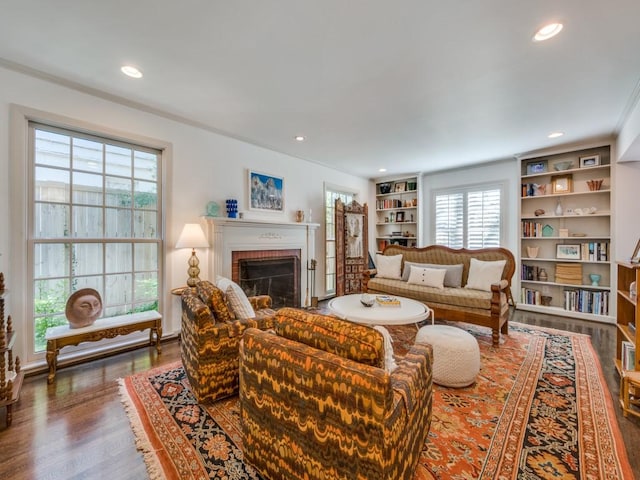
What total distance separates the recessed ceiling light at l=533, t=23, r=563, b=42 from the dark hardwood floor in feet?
8.52

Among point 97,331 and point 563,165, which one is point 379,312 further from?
point 563,165

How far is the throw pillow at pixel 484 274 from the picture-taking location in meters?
3.60

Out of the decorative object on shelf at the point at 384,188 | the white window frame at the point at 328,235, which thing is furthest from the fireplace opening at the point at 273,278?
the decorative object on shelf at the point at 384,188

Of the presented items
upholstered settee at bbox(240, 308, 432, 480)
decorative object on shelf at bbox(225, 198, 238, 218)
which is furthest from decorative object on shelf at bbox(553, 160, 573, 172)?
decorative object on shelf at bbox(225, 198, 238, 218)

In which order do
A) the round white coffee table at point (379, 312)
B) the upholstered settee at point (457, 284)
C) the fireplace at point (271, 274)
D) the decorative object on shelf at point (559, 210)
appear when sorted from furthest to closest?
the decorative object on shelf at point (559, 210) < the fireplace at point (271, 274) < the upholstered settee at point (457, 284) < the round white coffee table at point (379, 312)

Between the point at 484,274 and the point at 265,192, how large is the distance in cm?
330

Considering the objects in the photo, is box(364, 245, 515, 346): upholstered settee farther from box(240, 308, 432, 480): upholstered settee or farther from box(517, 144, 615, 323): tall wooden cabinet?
box(240, 308, 432, 480): upholstered settee

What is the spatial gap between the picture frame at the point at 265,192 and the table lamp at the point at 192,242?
3.37ft

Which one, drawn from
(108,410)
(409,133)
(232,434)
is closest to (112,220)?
(108,410)

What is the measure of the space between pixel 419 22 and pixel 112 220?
3.32 m

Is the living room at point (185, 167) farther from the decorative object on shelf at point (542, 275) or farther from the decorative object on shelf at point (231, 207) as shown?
the decorative object on shelf at point (542, 275)

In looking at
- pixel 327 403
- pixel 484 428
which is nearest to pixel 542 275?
pixel 484 428

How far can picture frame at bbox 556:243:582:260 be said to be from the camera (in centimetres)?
425

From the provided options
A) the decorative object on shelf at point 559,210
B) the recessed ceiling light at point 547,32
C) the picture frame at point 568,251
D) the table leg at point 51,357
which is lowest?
the table leg at point 51,357
